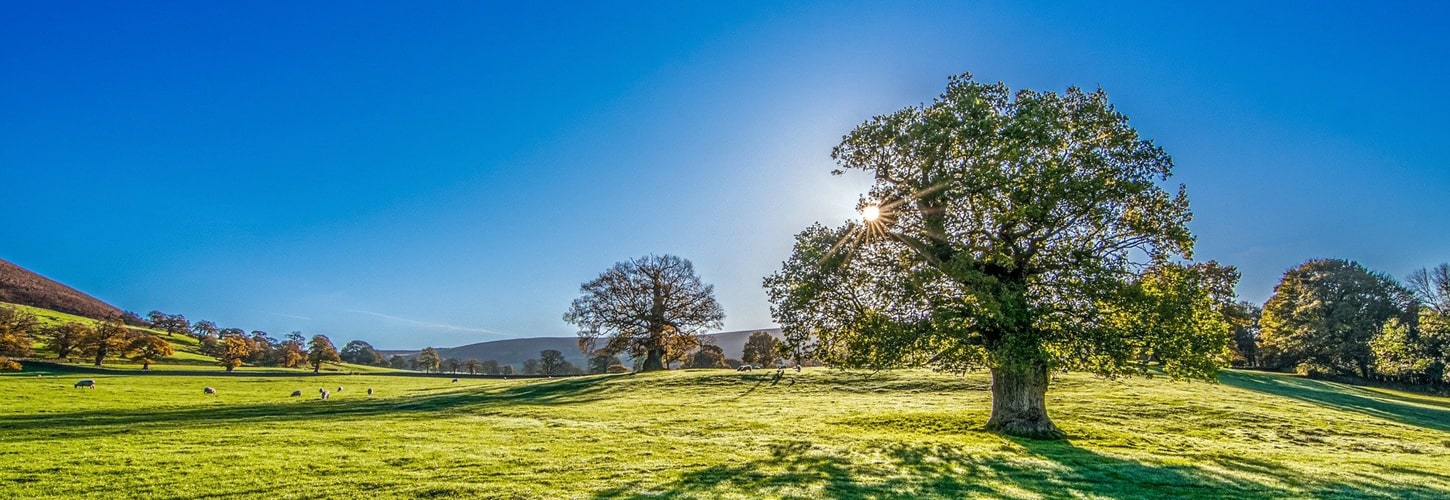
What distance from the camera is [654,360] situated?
56.2 meters

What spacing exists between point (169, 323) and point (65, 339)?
5549 centimetres

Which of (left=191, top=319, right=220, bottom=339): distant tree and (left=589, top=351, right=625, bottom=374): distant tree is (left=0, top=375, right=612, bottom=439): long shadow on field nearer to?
(left=589, top=351, right=625, bottom=374): distant tree

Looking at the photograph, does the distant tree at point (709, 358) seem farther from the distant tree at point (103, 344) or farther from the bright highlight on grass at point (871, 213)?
the distant tree at point (103, 344)

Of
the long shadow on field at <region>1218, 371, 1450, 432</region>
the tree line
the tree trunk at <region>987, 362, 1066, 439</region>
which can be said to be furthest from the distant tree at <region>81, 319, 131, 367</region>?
the tree line

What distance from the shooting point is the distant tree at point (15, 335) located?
5159 centimetres

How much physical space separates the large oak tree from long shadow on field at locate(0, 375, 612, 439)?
1887cm

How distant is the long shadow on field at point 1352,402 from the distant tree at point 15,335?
97.1 meters

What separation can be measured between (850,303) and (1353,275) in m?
72.7

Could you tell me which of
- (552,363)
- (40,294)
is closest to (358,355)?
(552,363)

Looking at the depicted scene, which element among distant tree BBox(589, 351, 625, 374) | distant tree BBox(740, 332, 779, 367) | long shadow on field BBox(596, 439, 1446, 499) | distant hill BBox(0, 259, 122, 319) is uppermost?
distant hill BBox(0, 259, 122, 319)

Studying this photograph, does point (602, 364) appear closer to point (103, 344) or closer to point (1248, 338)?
point (103, 344)

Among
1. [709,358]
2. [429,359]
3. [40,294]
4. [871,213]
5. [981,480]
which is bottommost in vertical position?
[981,480]

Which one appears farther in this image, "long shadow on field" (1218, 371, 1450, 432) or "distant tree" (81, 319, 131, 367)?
"distant tree" (81, 319, 131, 367)

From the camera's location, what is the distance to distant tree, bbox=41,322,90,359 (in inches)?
2363
